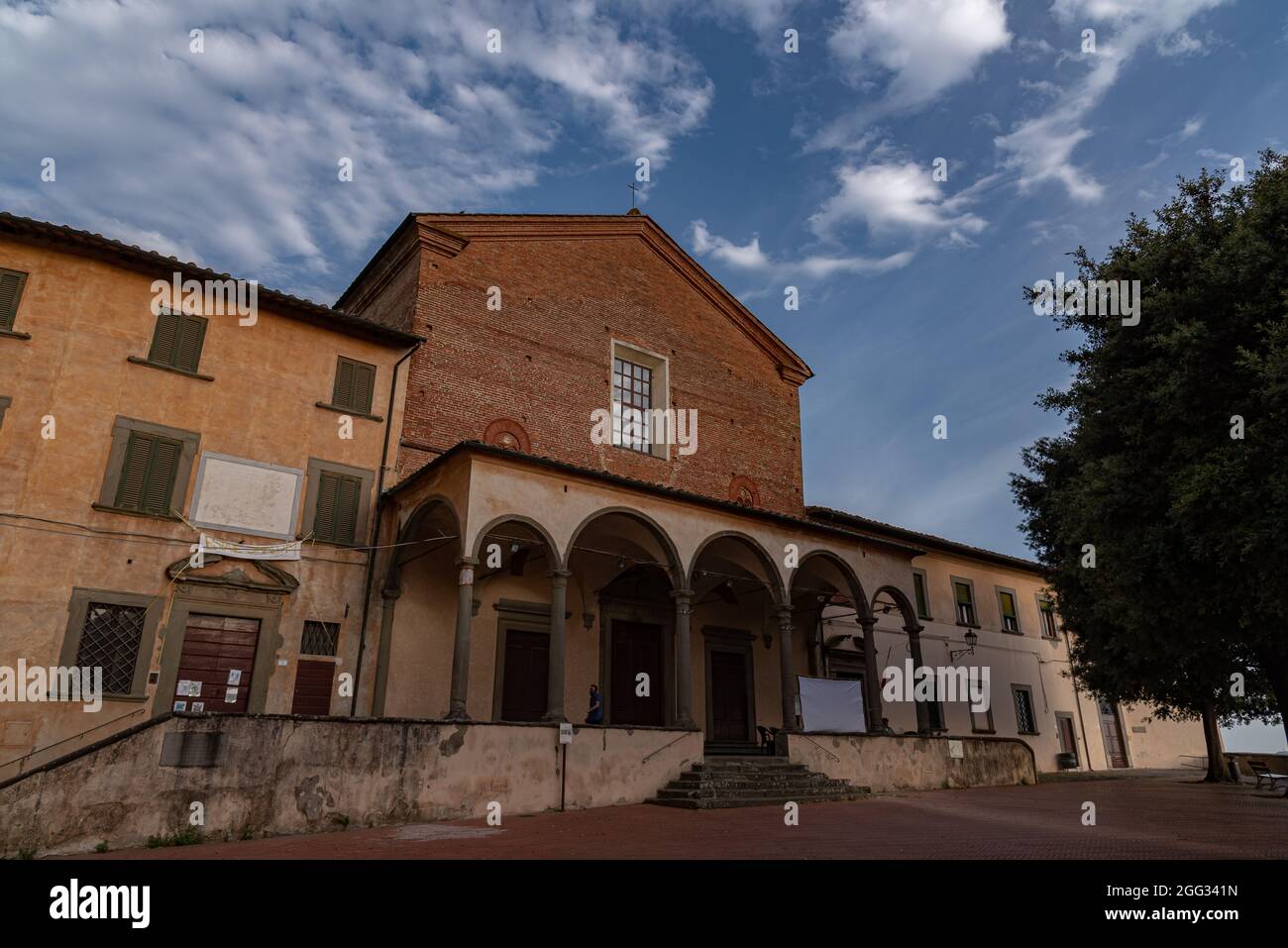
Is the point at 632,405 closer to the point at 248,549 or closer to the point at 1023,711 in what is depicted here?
the point at 248,549

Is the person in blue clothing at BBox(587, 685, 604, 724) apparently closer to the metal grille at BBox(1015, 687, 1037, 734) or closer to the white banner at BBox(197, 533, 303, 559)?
the white banner at BBox(197, 533, 303, 559)

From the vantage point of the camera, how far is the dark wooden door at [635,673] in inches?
665

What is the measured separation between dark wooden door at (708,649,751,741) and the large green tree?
807 cm

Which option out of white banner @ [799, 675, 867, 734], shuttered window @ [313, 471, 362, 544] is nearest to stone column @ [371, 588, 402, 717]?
shuttered window @ [313, 471, 362, 544]

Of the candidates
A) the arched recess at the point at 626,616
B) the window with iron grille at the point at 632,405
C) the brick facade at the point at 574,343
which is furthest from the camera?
the window with iron grille at the point at 632,405

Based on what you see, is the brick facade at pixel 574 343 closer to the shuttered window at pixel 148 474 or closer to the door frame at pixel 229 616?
the door frame at pixel 229 616

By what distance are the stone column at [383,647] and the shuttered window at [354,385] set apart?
350cm

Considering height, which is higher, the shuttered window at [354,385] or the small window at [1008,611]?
the shuttered window at [354,385]

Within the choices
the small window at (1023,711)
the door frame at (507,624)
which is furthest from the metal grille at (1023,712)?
the door frame at (507,624)

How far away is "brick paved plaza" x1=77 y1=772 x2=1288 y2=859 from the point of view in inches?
289

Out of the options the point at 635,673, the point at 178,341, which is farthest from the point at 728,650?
the point at 178,341

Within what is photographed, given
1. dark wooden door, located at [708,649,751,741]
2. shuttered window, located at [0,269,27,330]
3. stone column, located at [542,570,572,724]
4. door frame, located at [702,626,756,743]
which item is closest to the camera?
shuttered window, located at [0,269,27,330]

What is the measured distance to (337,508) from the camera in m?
14.1
